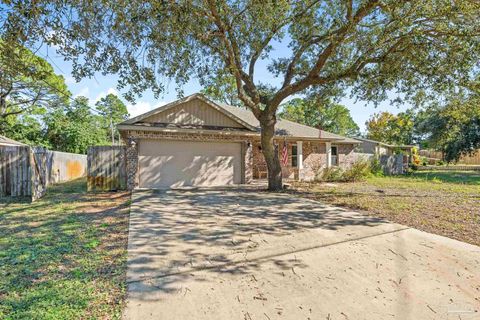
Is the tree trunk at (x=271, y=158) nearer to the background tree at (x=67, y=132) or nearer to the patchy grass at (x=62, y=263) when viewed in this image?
the patchy grass at (x=62, y=263)

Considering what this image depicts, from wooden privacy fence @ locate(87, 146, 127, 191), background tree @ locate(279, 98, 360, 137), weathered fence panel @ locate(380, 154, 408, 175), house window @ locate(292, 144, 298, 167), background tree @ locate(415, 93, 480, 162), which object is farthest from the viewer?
background tree @ locate(279, 98, 360, 137)

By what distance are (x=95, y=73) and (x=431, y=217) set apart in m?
9.86

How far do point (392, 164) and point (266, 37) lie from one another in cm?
1699

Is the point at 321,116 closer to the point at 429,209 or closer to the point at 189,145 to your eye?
the point at 189,145

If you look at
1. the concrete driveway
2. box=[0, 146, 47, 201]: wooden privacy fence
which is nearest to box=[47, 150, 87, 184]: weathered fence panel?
box=[0, 146, 47, 201]: wooden privacy fence

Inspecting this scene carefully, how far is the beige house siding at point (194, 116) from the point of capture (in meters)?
12.1

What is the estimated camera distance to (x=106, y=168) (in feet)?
37.6

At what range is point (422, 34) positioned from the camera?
8438mm

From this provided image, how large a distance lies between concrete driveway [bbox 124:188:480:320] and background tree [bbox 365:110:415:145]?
3986 cm

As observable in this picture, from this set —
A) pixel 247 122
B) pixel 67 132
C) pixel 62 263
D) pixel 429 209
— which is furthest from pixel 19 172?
pixel 67 132

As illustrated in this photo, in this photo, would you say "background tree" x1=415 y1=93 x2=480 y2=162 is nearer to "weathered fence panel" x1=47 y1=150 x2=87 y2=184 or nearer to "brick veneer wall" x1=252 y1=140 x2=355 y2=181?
"brick veneer wall" x1=252 y1=140 x2=355 y2=181

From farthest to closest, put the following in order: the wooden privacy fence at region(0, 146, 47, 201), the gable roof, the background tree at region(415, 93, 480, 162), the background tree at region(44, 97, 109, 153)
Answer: the background tree at region(44, 97, 109, 153) < the background tree at region(415, 93, 480, 162) < the gable roof < the wooden privacy fence at region(0, 146, 47, 201)

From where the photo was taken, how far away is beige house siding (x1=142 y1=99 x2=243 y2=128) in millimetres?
12148

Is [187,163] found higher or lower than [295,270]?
higher
